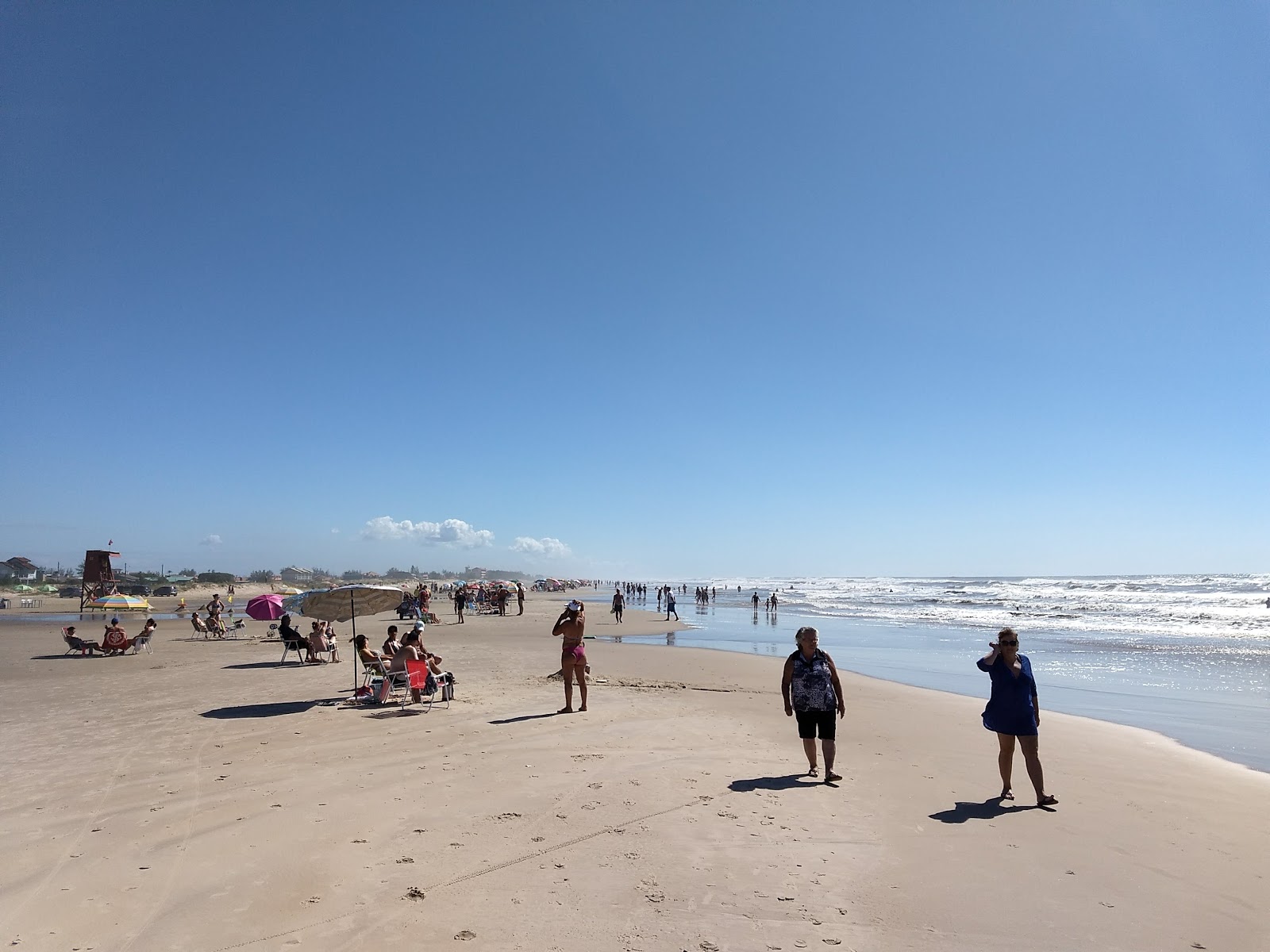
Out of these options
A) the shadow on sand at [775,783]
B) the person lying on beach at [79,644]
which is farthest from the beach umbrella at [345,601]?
the person lying on beach at [79,644]

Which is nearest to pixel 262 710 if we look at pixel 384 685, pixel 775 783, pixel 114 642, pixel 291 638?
pixel 384 685

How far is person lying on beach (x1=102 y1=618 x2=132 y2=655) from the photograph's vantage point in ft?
60.0

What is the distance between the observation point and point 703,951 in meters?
3.99

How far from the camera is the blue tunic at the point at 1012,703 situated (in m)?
6.71

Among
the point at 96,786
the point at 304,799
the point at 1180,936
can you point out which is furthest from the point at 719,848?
the point at 96,786

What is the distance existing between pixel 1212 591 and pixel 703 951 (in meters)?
77.7

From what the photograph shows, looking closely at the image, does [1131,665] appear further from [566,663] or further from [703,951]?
[703,951]

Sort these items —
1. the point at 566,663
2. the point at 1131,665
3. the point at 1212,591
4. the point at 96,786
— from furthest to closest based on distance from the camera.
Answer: the point at 1212,591 → the point at 1131,665 → the point at 566,663 → the point at 96,786

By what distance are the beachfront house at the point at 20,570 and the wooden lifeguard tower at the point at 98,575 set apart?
5141 cm

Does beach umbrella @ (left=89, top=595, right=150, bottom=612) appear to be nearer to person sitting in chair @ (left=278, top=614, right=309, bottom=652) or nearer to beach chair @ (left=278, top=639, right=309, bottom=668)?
person sitting in chair @ (left=278, top=614, right=309, bottom=652)

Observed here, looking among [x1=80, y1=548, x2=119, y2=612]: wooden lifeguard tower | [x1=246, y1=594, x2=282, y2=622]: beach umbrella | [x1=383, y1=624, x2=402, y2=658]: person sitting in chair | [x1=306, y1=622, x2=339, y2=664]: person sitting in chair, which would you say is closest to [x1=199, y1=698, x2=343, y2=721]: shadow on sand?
[x1=383, y1=624, x2=402, y2=658]: person sitting in chair

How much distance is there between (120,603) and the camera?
23.2m

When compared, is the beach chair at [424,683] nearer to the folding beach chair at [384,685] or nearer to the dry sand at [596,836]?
the folding beach chair at [384,685]

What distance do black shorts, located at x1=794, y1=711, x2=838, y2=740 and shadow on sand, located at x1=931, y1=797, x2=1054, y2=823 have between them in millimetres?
1232
